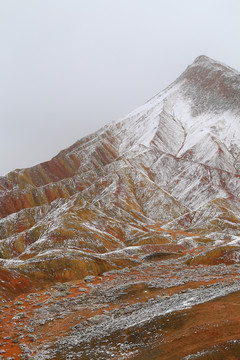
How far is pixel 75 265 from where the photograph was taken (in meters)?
88.1

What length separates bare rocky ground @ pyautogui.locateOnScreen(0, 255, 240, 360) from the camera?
3120 centimetres

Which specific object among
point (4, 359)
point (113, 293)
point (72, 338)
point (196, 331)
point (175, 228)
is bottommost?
point (175, 228)

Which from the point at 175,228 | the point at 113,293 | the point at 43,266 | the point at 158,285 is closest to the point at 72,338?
the point at 113,293

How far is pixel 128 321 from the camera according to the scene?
42156 mm

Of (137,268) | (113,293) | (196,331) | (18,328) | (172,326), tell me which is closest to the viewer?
(196,331)

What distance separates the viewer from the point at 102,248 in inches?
4744

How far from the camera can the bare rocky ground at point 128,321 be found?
102 feet

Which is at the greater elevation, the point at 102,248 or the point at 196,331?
the point at 196,331

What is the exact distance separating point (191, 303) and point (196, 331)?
12412 millimetres

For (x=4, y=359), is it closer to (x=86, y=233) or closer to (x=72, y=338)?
(x=72, y=338)

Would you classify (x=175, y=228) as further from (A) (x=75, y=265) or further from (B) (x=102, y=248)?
(A) (x=75, y=265)

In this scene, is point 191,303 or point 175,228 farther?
point 175,228

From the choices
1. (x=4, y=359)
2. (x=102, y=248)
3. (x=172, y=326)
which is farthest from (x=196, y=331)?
(x=102, y=248)

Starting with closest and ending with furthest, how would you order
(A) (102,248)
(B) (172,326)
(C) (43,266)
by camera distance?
(B) (172,326) < (C) (43,266) < (A) (102,248)
